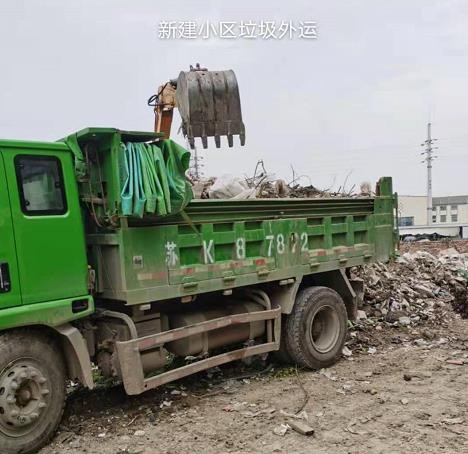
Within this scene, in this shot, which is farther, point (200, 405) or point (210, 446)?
point (200, 405)

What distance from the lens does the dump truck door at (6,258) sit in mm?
3688

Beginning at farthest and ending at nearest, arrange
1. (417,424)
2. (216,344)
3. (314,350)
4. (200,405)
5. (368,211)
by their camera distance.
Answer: (368,211)
(314,350)
(216,344)
(200,405)
(417,424)

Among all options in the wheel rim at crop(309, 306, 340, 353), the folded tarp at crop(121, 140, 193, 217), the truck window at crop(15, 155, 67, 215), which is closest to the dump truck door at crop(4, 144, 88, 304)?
the truck window at crop(15, 155, 67, 215)

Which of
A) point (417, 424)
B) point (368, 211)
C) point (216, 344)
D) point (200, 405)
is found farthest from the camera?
point (368, 211)

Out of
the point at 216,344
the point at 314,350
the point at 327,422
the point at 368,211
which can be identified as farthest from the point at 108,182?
the point at 368,211

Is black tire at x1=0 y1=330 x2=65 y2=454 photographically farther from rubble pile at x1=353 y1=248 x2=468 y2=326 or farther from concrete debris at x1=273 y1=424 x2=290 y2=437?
rubble pile at x1=353 y1=248 x2=468 y2=326

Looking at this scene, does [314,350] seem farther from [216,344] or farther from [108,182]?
[108,182]

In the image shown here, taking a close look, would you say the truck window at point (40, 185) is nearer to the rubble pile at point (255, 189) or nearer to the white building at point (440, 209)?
the rubble pile at point (255, 189)

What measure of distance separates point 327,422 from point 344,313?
215cm

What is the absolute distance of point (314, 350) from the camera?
591 centimetres

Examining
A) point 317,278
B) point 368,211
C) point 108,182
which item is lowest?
point 317,278

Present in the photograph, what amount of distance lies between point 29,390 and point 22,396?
63 millimetres

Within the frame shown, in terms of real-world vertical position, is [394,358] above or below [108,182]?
below

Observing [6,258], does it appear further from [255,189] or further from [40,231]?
[255,189]
